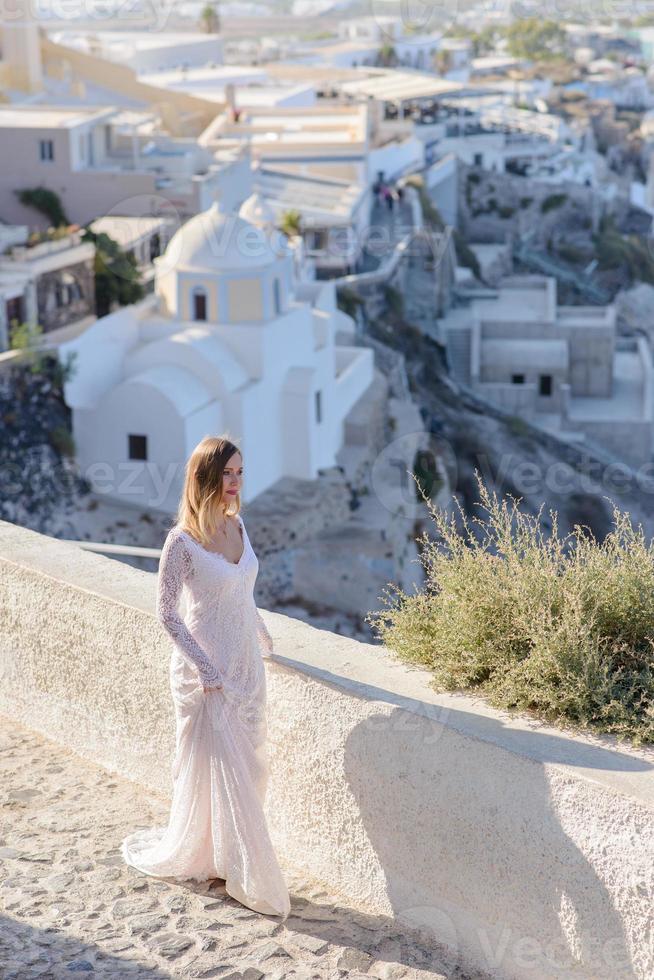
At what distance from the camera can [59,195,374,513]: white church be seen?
1828cm

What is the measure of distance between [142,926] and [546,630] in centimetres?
131

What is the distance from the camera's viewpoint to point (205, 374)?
18.8m

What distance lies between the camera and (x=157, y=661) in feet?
14.1

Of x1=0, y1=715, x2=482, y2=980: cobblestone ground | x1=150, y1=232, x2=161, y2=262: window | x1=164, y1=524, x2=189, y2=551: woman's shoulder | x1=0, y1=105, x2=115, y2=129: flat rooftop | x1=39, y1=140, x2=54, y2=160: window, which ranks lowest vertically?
x1=150, y1=232, x2=161, y2=262: window

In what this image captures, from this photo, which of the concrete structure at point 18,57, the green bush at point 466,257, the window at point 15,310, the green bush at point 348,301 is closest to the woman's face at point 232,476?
the window at point 15,310

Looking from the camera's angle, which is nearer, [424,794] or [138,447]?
[424,794]

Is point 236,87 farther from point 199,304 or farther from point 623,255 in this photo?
point 199,304

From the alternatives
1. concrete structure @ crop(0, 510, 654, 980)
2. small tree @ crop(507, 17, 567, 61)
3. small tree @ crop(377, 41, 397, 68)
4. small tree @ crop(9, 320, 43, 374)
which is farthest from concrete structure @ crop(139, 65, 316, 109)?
small tree @ crop(507, 17, 567, 61)

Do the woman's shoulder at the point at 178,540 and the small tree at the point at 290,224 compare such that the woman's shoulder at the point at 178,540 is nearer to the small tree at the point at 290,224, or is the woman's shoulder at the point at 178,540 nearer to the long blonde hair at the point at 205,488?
the long blonde hair at the point at 205,488

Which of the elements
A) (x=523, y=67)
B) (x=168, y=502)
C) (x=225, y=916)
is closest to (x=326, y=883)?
(x=225, y=916)

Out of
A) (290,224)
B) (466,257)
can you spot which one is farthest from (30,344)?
(466,257)

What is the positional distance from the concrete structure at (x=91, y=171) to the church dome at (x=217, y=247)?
22.2ft

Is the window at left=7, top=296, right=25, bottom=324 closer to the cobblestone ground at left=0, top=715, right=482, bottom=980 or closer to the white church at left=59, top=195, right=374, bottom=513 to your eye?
the white church at left=59, top=195, right=374, bottom=513

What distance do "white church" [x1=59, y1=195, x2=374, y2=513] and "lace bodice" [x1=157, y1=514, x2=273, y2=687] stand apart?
1419cm
